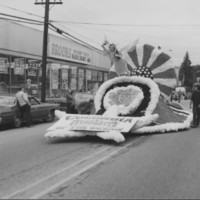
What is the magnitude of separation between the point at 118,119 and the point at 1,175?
4.82 metres

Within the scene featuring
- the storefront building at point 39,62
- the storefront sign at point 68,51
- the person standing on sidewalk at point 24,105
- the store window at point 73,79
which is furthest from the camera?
the store window at point 73,79

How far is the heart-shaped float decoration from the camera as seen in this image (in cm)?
1262

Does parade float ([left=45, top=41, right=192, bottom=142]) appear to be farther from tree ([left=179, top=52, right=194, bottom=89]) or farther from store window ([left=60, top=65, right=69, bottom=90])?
tree ([left=179, top=52, right=194, bottom=89])

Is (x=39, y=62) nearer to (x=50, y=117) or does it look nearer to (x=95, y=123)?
(x=50, y=117)

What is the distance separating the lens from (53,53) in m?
31.0

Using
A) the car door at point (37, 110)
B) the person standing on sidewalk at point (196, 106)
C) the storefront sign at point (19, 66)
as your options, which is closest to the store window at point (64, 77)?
the storefront sign at point (19, 66)

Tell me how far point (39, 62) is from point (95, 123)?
19324 millimetres

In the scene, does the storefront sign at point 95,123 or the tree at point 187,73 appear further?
the tree at point 187,73

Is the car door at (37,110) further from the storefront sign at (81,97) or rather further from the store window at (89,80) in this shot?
the store window at (89,80)

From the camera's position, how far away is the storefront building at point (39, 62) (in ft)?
84.7

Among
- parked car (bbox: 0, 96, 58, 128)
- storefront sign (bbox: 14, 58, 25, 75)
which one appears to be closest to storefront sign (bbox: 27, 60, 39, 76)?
storefront sign (bbox: 14, 58, 25, 75)

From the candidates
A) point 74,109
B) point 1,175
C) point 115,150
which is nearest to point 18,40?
point 74,109

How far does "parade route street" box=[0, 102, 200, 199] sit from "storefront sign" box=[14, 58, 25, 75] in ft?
52.0

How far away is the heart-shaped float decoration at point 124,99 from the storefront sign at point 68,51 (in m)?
18.0
